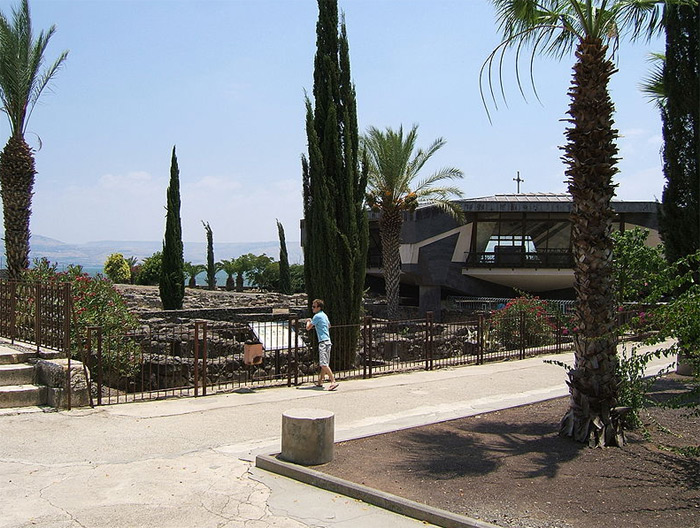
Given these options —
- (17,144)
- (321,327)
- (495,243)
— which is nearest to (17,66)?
(17,144)

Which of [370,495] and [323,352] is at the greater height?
[323,352]

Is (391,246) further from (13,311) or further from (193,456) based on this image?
(193,456)

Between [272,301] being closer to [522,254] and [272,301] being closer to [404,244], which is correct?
[404,244]

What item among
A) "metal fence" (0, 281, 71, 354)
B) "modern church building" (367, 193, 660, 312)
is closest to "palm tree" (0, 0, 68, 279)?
"metal fence" (0, 281, 71, 354)

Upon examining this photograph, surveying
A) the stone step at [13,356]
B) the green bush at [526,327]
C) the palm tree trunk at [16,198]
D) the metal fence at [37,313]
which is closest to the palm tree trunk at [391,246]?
the green bush at [526,327]

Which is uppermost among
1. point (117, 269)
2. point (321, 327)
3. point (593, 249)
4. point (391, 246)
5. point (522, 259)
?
point (391, 246)

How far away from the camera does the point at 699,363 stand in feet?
24.3

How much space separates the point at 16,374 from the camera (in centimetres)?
1047

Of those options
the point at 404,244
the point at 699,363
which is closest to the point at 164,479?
the point at 699,363

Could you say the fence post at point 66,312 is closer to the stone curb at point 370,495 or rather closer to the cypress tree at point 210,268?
the stone curb at point 370,495

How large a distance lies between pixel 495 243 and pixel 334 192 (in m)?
21.6

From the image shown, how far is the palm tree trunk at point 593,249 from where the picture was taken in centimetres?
819

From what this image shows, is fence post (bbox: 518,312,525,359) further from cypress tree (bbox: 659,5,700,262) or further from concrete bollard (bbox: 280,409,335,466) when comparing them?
concrete bollard (bbox: 280,409,335,466)

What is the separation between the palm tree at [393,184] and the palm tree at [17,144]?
53.0 ft
